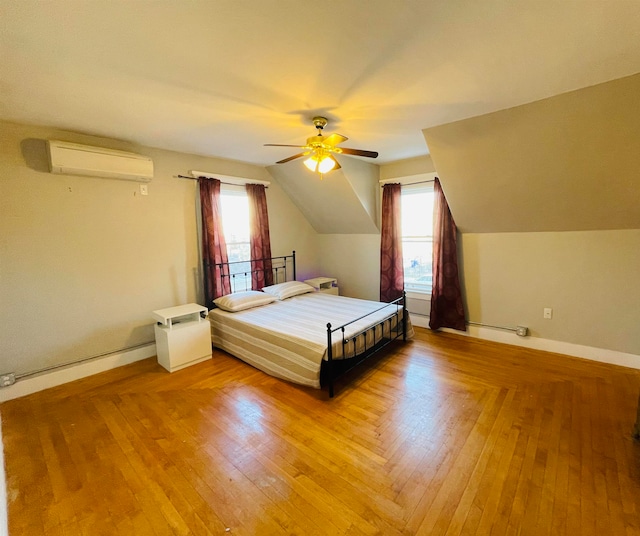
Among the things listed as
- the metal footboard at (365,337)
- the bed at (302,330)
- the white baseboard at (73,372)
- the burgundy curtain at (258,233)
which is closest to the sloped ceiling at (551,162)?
the metal footboard at (365,337)

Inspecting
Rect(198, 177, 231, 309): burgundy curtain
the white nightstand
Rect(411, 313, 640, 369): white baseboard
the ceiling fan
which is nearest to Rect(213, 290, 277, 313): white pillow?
Rect(198, 177, 231, 309): burgundy curtain

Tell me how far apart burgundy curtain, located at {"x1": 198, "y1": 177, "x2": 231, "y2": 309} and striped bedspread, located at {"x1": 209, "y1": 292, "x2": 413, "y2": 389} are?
1.22ft

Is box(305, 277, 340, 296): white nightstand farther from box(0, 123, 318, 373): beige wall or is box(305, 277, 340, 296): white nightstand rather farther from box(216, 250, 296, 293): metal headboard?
box(0, 123, 318, 373): beige wall

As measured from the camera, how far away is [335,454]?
202cm

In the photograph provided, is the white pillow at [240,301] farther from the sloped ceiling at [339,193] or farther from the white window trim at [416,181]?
the white window trim at [416,181]

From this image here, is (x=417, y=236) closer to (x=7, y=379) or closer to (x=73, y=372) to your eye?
(x=73, y=372)

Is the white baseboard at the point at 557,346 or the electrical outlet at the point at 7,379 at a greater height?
the electrical outlet at the point at 7,379

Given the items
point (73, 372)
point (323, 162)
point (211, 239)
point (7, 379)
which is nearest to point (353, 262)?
point (211, 239)

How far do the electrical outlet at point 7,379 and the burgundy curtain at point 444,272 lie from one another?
187 inches

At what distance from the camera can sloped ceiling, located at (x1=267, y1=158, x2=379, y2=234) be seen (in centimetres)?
436

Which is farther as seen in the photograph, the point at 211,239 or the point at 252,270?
the point at 252,270

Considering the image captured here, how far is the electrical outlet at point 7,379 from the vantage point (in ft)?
8.96

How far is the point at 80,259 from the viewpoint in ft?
10.2

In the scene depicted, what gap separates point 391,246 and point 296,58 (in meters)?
3.21
